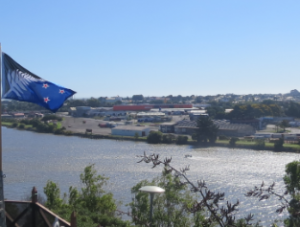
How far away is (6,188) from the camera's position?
4188 mm

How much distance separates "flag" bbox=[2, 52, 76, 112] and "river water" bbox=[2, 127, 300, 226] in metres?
2.52

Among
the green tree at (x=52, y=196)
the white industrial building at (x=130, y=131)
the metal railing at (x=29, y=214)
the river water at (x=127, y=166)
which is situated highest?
the metal railing at (x=29, y=214)

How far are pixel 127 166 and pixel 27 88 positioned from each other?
449 cm

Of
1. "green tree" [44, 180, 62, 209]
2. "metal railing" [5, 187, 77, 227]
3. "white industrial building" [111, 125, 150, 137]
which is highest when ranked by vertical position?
"metal railing" [5, 187, 77, 227]

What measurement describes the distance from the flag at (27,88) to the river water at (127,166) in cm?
A: 252

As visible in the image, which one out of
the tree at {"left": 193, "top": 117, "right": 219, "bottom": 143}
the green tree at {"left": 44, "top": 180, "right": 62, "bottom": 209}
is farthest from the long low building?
the green tree at {"left": 44, "top": 180, "right": 62, "bottom": 209}

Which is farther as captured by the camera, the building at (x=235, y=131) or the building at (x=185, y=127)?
the building at (x=185, y=127)

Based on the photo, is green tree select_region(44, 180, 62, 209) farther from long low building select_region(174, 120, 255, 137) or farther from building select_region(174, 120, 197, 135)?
building select_region(174, 120, 197, 135)

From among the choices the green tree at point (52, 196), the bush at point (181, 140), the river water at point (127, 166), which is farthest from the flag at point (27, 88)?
the bush at point (181, 140)

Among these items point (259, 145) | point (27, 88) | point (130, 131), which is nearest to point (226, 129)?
point (259, 145)

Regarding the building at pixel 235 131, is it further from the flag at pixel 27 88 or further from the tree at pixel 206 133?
the flag at pixel 27 88

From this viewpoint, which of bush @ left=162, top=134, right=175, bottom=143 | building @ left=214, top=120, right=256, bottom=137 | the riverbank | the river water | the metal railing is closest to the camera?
the metal railing

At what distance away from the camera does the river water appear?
4.05 m

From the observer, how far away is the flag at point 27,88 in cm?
103
